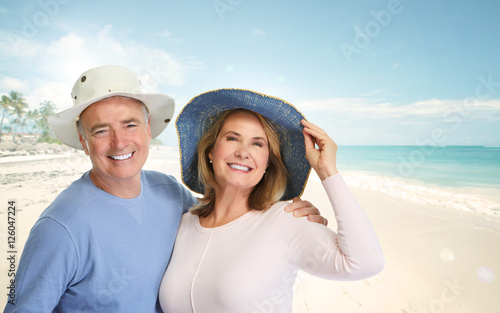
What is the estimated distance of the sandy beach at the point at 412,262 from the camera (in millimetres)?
4773

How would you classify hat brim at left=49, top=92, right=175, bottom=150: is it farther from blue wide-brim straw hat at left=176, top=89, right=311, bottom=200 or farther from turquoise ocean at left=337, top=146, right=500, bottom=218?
turquoise ocean at left=337, top=146, right=500, bottom=218

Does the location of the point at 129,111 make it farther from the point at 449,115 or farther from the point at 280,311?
the point at 449,115

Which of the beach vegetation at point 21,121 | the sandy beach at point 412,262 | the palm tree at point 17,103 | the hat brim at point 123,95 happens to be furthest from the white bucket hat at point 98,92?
the palm tree at point 17,103

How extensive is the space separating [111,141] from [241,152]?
78 centimetres

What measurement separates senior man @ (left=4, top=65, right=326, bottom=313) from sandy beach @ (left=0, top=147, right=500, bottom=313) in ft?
2.53

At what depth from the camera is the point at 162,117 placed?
Answer: 245 centimetres

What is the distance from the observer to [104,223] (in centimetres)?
183

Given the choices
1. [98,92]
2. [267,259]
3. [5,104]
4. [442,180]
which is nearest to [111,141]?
[98,92]

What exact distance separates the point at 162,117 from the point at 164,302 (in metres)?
1.26

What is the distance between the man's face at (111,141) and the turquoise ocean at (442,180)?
43.0 feet

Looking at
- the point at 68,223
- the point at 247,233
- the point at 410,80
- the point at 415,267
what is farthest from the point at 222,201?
the point at 410,80

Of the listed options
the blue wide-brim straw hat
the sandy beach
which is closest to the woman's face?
the blue wide-brim straw hat

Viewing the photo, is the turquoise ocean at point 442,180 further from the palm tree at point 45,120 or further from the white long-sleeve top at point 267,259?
the palm tree at point 45,120

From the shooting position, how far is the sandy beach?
4.77m
